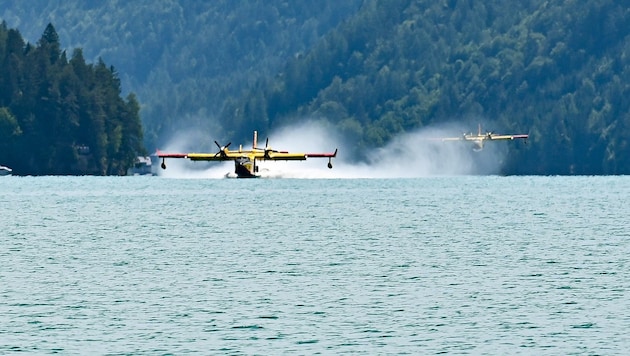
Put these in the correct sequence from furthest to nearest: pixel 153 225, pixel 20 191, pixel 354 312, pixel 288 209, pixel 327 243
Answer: pixel 20 191, pixel 288 209, pixel 153 225, pixel 327 243, pixel 354 312

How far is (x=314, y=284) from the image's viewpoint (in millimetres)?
71500

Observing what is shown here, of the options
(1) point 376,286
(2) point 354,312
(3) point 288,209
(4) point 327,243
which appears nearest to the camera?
(2) point 354,312

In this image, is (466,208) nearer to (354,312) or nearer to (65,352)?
(354,312)

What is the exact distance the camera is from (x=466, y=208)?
144625mm

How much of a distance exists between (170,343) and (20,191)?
138 meters

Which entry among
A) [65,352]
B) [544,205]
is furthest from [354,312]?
[544,205]

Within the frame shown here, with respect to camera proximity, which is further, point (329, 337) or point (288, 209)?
point (288, 209)

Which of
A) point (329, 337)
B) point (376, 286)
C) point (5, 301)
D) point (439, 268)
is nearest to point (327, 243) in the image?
point (439, 268)

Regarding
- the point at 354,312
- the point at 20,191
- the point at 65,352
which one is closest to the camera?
the point at 65,352

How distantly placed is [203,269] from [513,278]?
14.1m

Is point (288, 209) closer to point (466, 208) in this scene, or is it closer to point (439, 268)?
point (466, 208)

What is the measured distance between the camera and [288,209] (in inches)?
5561

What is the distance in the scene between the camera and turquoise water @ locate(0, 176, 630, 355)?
2226 inches

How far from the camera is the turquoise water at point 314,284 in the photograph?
5653 centimetres
